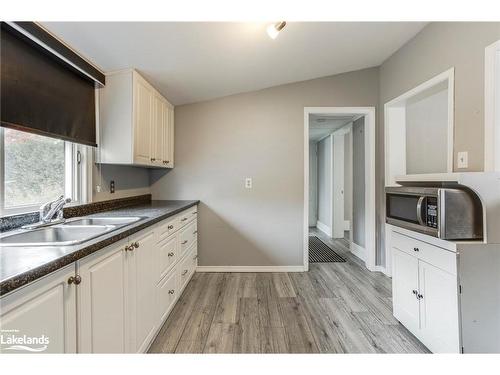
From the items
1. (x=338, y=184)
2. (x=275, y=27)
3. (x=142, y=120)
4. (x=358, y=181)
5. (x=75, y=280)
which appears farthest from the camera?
(x=338, y=184)

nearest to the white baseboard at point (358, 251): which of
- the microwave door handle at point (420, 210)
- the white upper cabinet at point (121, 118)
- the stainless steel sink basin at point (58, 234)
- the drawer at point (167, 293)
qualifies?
the microwave door handle at point (420, 210)

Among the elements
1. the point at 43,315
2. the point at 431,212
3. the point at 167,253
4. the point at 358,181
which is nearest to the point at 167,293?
the point at 167,253

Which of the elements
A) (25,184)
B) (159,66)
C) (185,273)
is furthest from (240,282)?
(159,66)

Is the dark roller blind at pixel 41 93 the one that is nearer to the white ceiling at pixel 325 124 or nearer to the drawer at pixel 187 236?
the drawer at pixel 187 236

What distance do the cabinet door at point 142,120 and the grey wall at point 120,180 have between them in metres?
0.37

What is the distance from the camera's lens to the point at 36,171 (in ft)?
5.75

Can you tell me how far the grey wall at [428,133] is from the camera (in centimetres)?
250

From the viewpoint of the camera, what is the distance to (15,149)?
1.58 m

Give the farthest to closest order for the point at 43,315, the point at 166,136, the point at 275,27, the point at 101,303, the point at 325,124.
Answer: the point at 325,124 < the point at 166,136 < the point at 275,27 < the point at 101,303 < the point at 43,315

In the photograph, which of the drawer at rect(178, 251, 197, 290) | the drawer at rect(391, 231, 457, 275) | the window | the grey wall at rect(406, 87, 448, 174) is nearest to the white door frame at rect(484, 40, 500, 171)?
the drawer at rect(391, 231, 457, 275)

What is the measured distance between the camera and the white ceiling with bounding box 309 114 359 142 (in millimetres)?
4000

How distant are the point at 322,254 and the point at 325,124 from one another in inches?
90.0

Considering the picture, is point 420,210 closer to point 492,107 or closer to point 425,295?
point 425,295

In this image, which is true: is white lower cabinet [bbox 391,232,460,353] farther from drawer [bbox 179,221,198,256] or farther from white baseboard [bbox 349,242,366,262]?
drawer [bbox 179,221,198,256]
